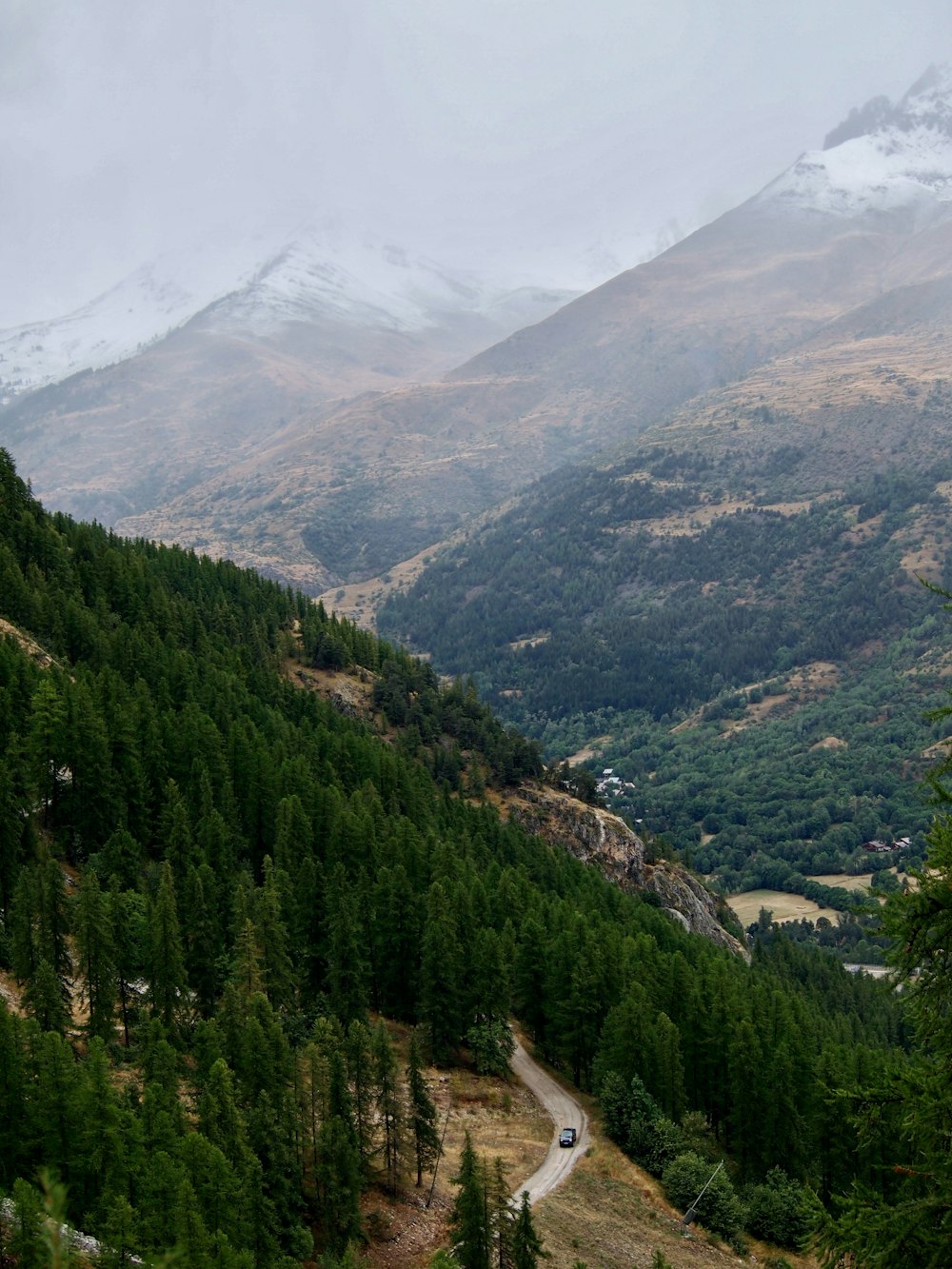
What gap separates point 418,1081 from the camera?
166ft

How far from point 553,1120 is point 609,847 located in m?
73.1

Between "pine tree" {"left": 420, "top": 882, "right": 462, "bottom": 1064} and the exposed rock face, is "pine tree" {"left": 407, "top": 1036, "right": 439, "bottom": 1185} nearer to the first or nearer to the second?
"pine tree" {"left": 420, "top": 882, "right": 462, "bottom": 1064}

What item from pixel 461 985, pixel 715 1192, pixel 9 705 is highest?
pixel 9 705

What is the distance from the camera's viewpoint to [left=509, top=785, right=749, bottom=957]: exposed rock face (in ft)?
Result: 436

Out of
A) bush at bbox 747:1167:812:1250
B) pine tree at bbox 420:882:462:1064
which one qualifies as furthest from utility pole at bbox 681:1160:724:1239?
pine tree at bbox 420:882:462:1064

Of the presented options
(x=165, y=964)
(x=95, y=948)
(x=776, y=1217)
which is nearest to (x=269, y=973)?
(x=165, y=964)

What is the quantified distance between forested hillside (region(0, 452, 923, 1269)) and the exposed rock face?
A: 15.2 metres

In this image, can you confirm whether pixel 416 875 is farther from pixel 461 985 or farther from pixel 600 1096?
pixel 600 1096

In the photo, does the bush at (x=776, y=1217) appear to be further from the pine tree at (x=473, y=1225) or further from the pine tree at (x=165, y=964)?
the pine tree at (x=165, y=964)

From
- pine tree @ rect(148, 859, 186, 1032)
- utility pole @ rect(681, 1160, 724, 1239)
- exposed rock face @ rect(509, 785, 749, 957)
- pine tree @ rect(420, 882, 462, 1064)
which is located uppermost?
pine tree @ rect(148, 859, 186, 1032)

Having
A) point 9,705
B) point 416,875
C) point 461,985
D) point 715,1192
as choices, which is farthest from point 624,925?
point 9,705

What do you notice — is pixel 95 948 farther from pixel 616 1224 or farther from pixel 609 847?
pixel 609 847

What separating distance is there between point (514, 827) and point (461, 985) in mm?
48256

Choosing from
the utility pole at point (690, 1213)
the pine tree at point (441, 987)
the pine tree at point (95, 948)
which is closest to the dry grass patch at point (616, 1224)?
the utility pole at point (690, 1213)
